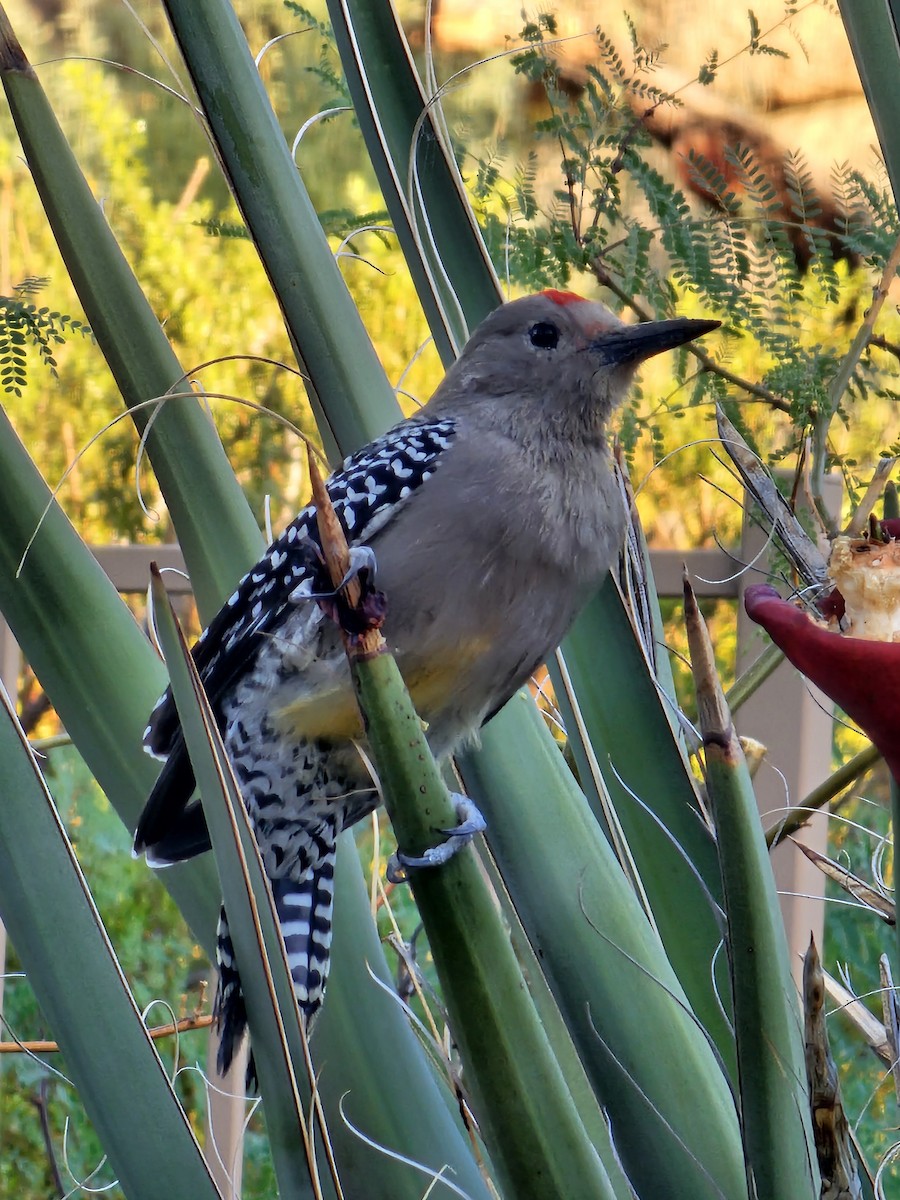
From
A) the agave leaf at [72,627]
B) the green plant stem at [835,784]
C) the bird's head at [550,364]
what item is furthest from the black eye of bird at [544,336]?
the agave leaf at [72,627]

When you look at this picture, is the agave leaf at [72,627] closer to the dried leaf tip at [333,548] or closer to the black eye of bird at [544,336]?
the dried leaf tip at [333,548]

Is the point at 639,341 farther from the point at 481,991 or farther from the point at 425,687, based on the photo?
the point at 481,991

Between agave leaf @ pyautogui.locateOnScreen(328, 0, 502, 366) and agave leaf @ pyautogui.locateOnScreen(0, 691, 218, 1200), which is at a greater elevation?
agave leaf @ pyautogui.locateOnScreen(328, 0, 502, 366)

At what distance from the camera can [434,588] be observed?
4.30ft

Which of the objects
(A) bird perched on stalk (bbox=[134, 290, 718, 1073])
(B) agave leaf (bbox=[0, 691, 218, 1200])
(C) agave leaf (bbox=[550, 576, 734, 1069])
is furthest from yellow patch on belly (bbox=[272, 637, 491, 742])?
(B) agave leaf (bbox=[0, 691, 218, 1200])

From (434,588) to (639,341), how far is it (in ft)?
1.25

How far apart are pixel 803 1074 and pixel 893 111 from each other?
2.27 ft

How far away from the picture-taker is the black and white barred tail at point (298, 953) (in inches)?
47.0

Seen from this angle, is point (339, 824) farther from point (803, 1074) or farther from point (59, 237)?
point (803, 1074)

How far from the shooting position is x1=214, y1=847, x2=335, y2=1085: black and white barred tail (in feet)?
3.91

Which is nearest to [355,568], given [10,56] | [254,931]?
[254,931]

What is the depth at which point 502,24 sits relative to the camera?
3.46 metres

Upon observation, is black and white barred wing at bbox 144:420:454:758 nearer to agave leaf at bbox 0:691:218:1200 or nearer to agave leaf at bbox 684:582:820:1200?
agave leaf at bbox 0:691:218:1200

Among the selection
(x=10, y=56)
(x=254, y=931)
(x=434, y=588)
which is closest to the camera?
(x=254, y=931)
